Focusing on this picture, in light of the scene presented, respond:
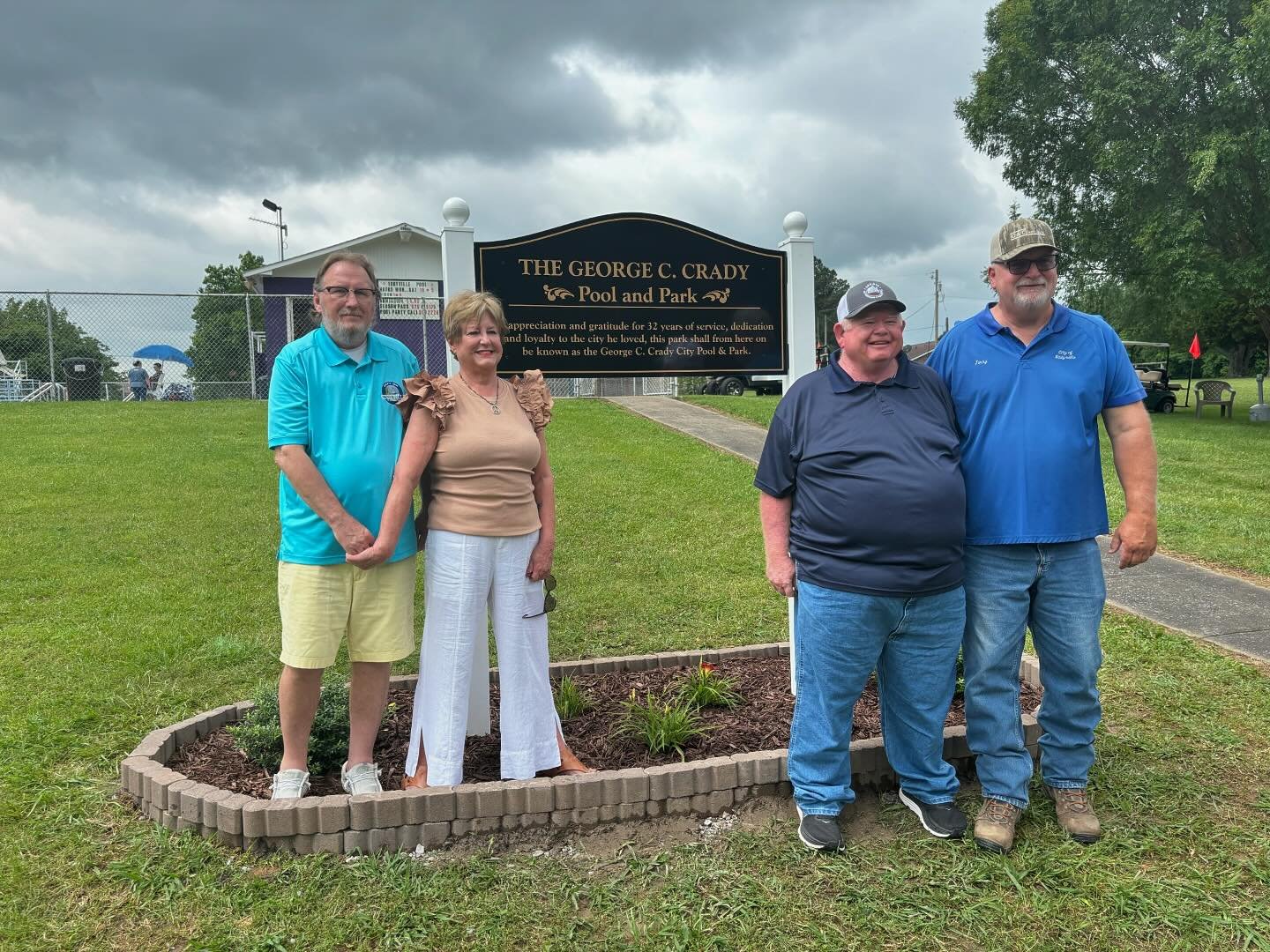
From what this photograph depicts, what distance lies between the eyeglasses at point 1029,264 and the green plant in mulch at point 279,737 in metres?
2.82

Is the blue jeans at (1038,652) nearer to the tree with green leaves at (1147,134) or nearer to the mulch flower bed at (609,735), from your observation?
the mulch flower bed at (609,735)

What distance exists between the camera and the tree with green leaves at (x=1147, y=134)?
16688mm

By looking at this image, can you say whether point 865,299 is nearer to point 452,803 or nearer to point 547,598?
point 547,598

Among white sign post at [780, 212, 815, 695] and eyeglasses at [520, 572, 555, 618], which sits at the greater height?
white sign post at [780, 212, 815, 695]

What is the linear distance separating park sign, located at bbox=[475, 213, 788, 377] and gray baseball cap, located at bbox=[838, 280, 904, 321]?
119 centimetres

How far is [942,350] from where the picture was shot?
296cm

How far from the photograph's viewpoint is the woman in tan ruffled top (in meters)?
2.81

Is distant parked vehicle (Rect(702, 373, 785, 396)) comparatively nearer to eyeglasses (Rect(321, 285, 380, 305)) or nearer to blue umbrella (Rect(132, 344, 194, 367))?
blue umbrella (Rect(132, 344, 194, 367))

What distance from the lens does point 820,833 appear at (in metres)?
2.83

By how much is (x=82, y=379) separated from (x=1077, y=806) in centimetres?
1676

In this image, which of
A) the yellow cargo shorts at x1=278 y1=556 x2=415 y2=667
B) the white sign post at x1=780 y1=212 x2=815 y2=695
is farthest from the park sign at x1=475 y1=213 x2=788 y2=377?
the yellow cargo shorts at x1=278 y1=556 x2=415 y2=667

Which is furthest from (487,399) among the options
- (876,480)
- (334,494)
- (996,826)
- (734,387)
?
(734,387)

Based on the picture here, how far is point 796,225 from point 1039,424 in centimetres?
180

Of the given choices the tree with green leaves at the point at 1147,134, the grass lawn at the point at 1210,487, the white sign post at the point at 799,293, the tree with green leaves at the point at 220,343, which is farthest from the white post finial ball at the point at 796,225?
the tree with green leaves at the point at 1147,134
